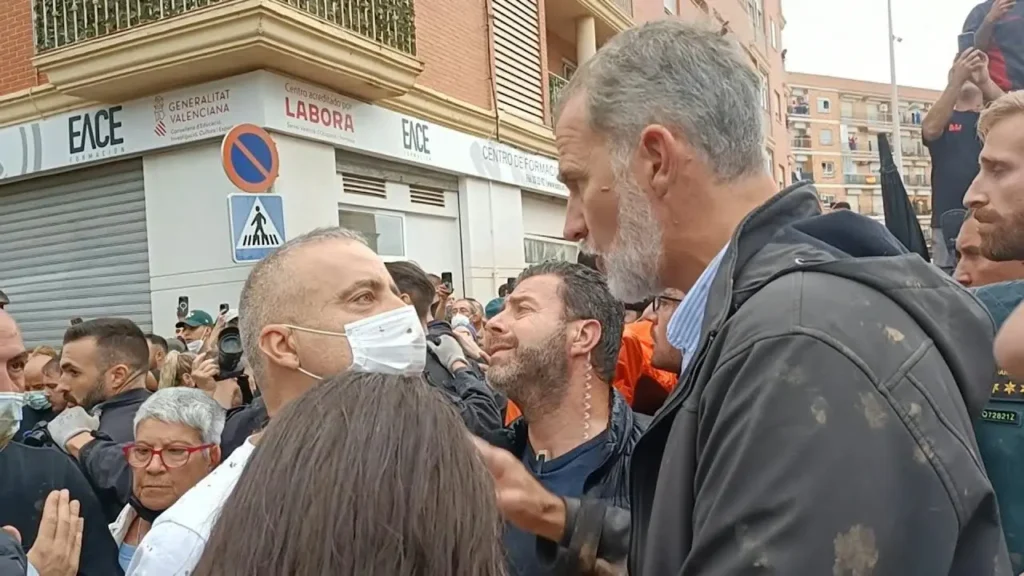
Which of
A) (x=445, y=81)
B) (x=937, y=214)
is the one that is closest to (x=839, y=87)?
(x=445, y=81)

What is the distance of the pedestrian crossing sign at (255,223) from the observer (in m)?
6.78

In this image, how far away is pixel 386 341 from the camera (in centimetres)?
284

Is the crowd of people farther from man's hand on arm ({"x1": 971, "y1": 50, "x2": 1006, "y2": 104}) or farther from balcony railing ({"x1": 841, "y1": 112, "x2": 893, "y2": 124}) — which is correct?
balcony railing ({"x1": 841, "y1": 112, "x2": 893, "y2": 124})

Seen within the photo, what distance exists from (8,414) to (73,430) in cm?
105

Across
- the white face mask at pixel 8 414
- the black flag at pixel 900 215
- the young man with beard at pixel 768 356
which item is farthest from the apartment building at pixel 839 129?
the young man with beard at pixel 768 356

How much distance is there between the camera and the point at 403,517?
115 cm

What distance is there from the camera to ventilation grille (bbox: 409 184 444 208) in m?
12.3

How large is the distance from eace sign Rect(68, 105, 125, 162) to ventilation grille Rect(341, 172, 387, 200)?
2.67 meters

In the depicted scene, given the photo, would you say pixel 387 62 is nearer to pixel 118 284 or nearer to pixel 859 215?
pixel 118 284

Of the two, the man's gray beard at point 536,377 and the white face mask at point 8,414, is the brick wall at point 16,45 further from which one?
the man's gray beard at point 536,377

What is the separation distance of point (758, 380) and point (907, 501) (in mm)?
239

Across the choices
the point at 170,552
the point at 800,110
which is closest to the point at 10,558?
the point at 170,552

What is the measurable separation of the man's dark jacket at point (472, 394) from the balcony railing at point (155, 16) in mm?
6110

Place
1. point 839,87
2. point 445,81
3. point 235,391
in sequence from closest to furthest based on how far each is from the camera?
point 235,391
point 445,81
point 839,87
